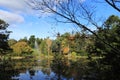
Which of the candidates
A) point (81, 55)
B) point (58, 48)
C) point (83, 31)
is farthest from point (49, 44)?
point (83, 31)

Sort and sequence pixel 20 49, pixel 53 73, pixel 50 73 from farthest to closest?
pixel 20 49 < pixel 50 73 < pixel 53 73

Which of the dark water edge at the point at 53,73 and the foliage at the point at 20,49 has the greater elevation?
the foliage at the point at 20,49

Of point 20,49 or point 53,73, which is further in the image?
point 20,49

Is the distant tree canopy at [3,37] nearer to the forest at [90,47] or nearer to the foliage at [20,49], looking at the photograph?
the forest at [90,47]

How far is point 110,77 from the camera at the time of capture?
2173 centimetres

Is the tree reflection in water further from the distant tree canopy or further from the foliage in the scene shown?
the foliage

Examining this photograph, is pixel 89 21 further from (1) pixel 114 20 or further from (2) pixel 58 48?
(2) pixel 58 48

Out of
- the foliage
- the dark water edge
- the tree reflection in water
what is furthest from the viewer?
the foliage

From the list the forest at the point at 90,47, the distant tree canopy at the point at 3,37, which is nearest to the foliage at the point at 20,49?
the forest at the point at 90,47

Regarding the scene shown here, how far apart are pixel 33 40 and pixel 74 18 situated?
4338 inches

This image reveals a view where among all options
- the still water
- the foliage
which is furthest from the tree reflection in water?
the foliage

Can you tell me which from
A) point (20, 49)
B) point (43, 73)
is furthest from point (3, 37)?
point (20, 49)

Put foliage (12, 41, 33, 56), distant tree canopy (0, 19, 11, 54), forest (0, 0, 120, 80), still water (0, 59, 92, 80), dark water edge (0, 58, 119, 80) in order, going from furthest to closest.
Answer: foliage (12, 41, 33, 56)
distant tree canopy (0, 19, 11, 54)
still water (0, 59, 92, 80)
dark water edge (0, 58, 119, 80)
forest (0, 0, 120, 80)

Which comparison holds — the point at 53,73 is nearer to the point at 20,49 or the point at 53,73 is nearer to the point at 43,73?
the point at 43,73
